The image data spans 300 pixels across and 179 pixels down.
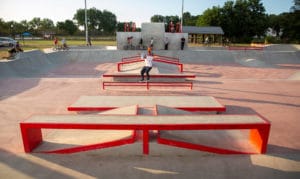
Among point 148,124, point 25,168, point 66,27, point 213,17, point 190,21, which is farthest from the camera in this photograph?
point 190,21

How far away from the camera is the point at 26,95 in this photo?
9.61 meters

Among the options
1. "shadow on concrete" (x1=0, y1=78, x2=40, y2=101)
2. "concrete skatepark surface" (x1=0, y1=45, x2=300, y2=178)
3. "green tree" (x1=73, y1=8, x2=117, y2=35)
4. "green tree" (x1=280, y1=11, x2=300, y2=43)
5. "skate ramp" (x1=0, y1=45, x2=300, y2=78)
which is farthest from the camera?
"green tree" (x1=73, y1=8, x2=117, y2=35)

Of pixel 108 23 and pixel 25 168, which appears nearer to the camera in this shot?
pixel 25 168

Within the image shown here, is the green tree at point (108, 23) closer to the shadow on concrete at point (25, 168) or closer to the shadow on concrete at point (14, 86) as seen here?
the shadow on concrete at point (14, 86)

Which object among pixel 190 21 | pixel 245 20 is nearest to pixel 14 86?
pixel 245 20

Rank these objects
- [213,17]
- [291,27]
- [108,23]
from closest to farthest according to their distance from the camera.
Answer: [291,27] → [213,17] → [108,23]

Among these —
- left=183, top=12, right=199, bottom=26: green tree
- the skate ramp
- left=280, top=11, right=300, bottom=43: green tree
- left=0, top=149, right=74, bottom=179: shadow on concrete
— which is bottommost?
left=0, top=149, right=74, bottom=179: shadow on concrete

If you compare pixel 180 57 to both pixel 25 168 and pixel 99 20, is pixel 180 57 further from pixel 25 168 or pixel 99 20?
pixel 99 20

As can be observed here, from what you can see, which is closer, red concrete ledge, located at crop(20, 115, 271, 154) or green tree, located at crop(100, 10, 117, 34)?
red concrete ledge, located at crop(20, 115, 271, 154)

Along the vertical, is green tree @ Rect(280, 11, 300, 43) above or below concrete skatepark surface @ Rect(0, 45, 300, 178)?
above

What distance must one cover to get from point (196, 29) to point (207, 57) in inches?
807

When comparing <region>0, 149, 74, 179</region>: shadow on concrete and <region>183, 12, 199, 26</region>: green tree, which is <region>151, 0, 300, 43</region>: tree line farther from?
<region>0, 149, 74, 179</region>: shadow on concrete

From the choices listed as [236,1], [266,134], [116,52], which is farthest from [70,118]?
[236,1]

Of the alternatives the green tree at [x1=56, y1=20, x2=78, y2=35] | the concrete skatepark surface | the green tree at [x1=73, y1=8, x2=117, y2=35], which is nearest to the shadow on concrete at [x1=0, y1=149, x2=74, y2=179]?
the concrete skatepark surface
